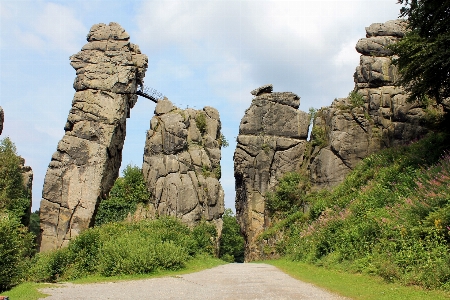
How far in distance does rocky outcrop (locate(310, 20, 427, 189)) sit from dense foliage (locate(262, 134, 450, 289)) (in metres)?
10.9

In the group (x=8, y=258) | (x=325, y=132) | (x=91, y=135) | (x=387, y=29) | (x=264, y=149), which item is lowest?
(x=8, y=258)

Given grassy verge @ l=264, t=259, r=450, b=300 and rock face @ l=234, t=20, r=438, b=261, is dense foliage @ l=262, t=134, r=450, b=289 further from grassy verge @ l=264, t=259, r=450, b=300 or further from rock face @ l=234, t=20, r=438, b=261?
rock face @ l=234, t=20, r=438, b=261

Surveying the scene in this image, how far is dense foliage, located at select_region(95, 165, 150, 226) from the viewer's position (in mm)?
42188

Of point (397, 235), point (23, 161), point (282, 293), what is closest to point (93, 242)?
point (282, 293)

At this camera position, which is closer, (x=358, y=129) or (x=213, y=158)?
(x=358, y=129)

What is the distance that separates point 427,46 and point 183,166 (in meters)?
→ 29.1

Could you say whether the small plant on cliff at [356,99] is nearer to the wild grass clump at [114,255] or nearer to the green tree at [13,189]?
the wild grass clump at [114,255]

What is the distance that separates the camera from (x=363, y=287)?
12773mm

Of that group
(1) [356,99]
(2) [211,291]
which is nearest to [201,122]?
(1) [356,99]

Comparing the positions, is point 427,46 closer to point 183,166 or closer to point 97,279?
point 97,279

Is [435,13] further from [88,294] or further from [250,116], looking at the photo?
[250,116]

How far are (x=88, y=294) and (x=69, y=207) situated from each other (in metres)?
30.7

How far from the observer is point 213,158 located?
46.7m

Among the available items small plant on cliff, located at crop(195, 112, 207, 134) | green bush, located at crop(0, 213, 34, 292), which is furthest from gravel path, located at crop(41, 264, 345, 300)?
small plant on cliff, located at crop(195, 112, 207, 134)
